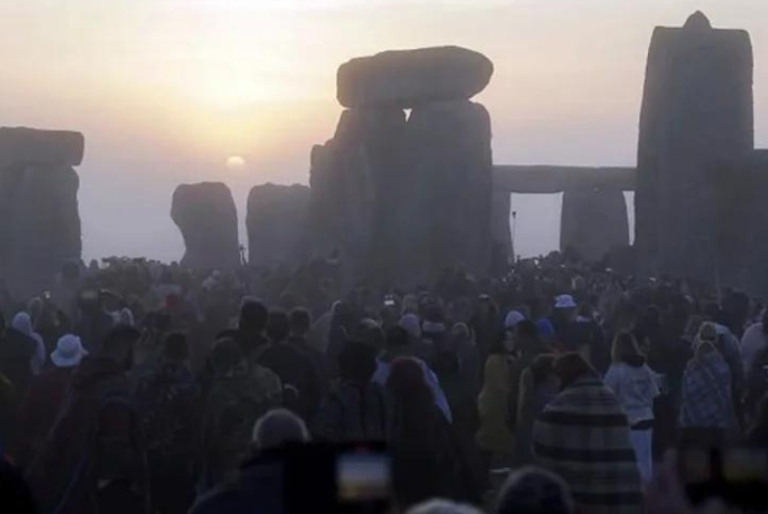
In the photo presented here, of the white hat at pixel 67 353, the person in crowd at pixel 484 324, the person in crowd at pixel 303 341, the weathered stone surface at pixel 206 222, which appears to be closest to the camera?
the white hat at pixel 67 353

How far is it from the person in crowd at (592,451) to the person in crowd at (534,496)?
8.92ft

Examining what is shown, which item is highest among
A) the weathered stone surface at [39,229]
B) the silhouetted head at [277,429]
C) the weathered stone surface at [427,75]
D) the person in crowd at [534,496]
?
the weathered stone surface at [427,75]

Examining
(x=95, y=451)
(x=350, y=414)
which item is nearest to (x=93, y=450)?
(x=95, y=451)

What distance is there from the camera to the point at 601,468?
Result: 23.8 ft

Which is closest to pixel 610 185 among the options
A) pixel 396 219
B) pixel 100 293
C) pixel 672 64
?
pixel 672 64

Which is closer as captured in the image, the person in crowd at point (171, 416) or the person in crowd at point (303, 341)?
the person in crowd at point (171, 416)

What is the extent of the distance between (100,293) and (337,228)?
1734 cm

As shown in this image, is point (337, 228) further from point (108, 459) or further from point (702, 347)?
point (108, 459)

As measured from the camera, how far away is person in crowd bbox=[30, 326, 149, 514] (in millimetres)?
7570

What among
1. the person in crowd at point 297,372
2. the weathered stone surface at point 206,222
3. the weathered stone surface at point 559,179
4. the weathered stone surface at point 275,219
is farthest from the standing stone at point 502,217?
the person in crowd at point 297,372

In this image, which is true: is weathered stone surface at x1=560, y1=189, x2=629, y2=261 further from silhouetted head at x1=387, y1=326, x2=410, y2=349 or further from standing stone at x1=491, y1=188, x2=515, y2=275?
silhouetted head at x1=387, y1=326, x2=410, y2=349

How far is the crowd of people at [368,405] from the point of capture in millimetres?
7250

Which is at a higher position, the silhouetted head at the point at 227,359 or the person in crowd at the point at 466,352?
the silhouetted head at the point at 227,359

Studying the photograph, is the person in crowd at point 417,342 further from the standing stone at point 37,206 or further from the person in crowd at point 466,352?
the standing stone at point 37,206
